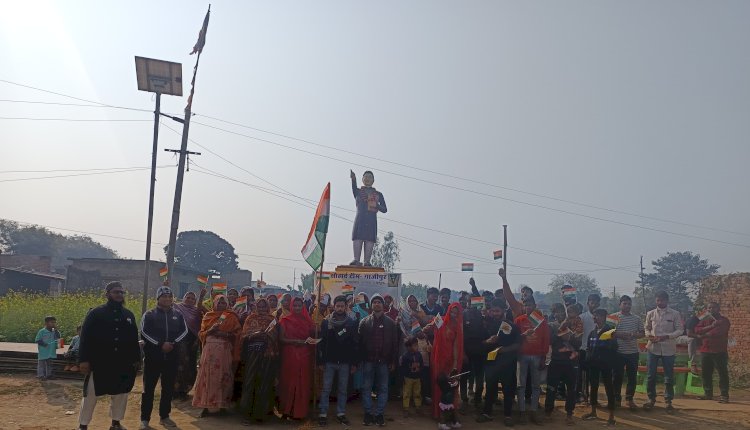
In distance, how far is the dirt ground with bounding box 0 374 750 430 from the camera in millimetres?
8055

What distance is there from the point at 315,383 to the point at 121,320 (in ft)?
9.60

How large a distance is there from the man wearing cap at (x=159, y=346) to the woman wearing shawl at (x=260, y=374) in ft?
3.23

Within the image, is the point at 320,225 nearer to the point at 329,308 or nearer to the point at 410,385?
the point at 329,308

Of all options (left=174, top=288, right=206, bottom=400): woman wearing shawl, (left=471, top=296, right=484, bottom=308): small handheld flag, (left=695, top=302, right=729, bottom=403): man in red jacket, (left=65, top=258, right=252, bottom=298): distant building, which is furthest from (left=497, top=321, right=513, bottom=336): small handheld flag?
(left=65, top=258, right=252, bottom=298): distant building

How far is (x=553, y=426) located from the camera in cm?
854

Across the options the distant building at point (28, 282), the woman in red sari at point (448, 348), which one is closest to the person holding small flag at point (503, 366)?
the woman in red sari at point (448, 348)

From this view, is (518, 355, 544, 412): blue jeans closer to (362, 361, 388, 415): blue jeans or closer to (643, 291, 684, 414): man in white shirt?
(362, 361, 388, 415): blue jeans

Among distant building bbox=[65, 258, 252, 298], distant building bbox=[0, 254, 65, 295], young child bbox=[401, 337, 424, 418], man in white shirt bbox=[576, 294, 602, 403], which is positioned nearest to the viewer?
young child bbox=[401, 337, 424, 418]

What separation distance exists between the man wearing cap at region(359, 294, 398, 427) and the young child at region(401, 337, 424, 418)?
0.37 m

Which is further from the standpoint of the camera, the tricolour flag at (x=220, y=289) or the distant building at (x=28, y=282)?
the distant building at (x=28, y=282)

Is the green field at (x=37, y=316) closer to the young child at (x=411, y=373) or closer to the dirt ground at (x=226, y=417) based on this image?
the dirt ground at (x=226, y=417)

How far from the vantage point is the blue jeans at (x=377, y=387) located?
8.23m

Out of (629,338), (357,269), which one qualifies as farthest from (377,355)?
(629,338)

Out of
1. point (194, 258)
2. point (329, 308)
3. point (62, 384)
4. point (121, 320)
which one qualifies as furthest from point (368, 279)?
point (194, 258)
